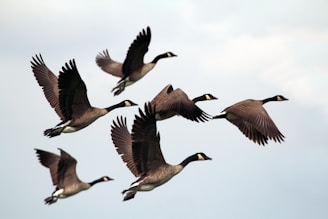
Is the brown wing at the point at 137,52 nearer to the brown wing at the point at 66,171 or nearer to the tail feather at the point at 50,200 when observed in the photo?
the brown wing at the point at 66,171

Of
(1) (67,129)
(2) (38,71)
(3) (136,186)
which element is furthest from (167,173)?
Result: (2) (38,71)

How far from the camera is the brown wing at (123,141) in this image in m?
23.0

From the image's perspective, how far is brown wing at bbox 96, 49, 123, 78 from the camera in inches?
1110

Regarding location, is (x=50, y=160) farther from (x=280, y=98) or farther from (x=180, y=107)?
(x=280, y=98)

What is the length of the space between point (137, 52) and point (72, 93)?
2397 mm

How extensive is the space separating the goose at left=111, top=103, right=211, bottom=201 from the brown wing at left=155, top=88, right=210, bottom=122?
117cm

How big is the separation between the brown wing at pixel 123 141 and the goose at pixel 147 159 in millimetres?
25

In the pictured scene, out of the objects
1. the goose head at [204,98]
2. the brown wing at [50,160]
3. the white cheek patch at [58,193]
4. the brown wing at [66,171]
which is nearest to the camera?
the brown wing at [66,171]

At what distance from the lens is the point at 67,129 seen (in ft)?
77.6

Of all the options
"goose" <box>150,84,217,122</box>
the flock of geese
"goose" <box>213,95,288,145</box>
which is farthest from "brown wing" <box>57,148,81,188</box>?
"goose" <box>213,95,288,145</box>

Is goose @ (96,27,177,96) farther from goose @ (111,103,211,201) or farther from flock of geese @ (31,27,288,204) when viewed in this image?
goose @ (111,103,211,201)

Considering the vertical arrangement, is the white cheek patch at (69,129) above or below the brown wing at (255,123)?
above

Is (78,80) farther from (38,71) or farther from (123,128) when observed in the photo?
(38,71)

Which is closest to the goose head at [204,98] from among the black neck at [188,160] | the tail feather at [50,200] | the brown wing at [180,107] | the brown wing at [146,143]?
the brown wing at [180,107]
